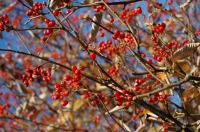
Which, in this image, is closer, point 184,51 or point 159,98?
point 184,51

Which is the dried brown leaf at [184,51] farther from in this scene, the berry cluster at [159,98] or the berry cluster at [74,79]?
the berry cluster at [74,79]

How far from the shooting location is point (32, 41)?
20.2 feet

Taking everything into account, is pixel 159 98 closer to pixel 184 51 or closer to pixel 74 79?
pixel 184 51

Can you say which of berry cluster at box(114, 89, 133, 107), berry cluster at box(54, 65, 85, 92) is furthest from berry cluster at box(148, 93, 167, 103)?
berry cluster at box(54, 65, 85, 92)

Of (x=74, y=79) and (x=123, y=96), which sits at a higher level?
(x=74, y=79)

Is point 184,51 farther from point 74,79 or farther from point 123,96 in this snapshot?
point 74,79

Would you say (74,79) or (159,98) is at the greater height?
(74,79)

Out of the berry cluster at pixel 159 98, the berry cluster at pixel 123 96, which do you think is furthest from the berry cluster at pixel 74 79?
the berry cluster at pixel 159 98

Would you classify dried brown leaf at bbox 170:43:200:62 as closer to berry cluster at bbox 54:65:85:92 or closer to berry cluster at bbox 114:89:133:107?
berry cluster at bbox 114:89:133:107

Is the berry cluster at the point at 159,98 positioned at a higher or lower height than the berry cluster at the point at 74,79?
lower

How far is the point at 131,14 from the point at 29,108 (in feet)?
6.20

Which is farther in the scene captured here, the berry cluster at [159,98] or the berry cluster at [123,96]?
the berry cluster at [159,98]

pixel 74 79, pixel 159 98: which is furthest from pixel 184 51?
pixel 74 79

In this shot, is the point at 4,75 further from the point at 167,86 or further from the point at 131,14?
the point at 167,86
